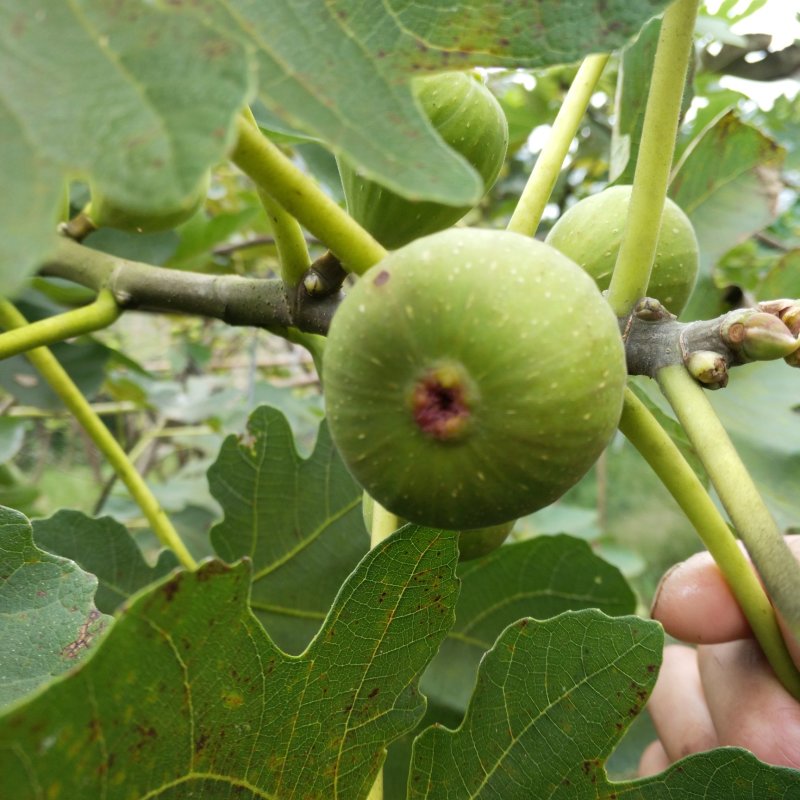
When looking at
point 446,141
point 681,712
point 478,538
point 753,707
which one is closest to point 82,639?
point 478,538

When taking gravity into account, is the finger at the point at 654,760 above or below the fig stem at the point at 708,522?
below

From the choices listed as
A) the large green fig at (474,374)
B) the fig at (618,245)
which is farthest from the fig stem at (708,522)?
the fig at (618,245)

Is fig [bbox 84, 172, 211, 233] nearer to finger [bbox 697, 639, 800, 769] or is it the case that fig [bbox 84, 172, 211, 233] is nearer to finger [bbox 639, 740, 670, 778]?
finger [bbox 697, 639, 800, 769]

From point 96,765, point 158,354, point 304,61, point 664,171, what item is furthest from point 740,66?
point 158,354

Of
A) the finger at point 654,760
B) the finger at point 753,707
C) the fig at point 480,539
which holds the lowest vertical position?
the finger at point 654,760

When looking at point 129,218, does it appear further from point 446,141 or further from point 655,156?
point 655,156

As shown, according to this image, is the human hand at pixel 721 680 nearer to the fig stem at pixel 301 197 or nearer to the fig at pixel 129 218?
the fig stem at pixel 301 197

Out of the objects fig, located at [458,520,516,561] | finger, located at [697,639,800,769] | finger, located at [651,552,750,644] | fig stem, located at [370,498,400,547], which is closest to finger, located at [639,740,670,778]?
finger, located at [697,639,800,769]
